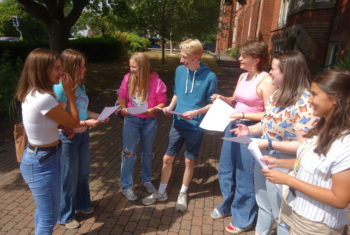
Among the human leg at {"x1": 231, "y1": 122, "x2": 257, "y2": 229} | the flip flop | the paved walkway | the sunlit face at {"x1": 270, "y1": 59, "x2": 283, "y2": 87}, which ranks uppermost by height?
the sunlit face at {"x1": 270, "y1": 59, "x2": 283, "y2": 87}

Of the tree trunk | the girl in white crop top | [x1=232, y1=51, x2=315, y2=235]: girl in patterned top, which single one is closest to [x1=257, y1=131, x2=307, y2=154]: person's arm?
[x1=232, y1=51, x2=315, y2=235]: girl in patterned top

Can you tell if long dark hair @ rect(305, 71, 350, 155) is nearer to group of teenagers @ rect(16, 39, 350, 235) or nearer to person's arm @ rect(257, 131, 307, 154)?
group of teenagers @ rect(16, 39, 350, 235)

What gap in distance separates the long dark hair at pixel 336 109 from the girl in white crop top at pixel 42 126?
183 centimetres

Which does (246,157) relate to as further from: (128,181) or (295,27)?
(295,27)

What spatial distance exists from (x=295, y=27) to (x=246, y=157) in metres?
15.9

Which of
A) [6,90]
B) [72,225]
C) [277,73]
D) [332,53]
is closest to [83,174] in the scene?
[72,225]

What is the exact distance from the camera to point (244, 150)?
9.65 ft

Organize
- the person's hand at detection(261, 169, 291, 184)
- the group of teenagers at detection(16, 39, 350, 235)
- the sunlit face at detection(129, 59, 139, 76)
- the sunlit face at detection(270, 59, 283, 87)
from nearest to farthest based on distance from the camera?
the group of teenagers at detection(16, 39, 350, 235) < the person's hand at detection(261, 169, 291, 184) < the sunlit face at detection(270, 59, 283, 87) < the sunlit face at detection(129, 59, 139, 76)

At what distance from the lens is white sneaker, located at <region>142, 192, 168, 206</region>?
3723 mm

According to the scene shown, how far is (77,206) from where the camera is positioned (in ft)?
11.1

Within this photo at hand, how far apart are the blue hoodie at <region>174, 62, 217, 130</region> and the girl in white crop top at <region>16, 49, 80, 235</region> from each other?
55.7 inches

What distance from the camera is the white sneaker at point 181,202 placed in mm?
3627

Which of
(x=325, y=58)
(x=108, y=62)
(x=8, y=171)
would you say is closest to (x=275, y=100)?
(x=8, y=171)

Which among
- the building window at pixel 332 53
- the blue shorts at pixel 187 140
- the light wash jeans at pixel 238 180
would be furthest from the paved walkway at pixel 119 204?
the building window at pixel 332 53
